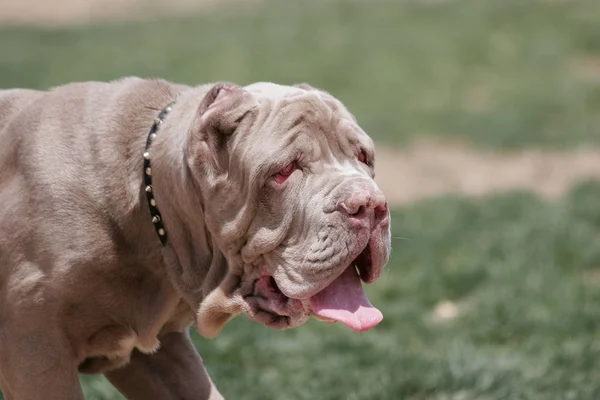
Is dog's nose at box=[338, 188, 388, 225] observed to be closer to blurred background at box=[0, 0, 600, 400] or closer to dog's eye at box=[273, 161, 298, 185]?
dog's eye at box=[273, 161, 298, 185]

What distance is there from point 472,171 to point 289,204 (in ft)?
26.6

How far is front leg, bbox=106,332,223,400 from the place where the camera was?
4.50m

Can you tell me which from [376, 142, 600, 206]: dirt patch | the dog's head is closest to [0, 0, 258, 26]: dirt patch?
[376, 142, 600, 206]: dirt patch

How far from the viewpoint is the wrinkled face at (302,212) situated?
3703 mm

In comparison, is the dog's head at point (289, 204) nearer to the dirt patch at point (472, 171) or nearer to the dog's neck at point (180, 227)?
the dog's neck at point (180, 227)

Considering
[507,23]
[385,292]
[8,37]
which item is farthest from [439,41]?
[385,292]

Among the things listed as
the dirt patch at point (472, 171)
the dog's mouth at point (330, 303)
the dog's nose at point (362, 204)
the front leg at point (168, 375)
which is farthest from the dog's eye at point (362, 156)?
the dirt patch at point (472, 171)

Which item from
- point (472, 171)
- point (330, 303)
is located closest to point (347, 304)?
point (330, 303)

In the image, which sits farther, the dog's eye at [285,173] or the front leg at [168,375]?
the front leg at [168,375]

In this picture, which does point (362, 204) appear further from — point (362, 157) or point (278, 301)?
point (278, 301)

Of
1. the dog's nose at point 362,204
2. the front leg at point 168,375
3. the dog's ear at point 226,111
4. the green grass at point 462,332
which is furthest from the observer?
the green grass at point 462,332

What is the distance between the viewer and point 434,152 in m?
12.4

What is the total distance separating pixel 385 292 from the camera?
7699 millimetres

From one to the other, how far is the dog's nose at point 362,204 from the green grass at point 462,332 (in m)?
2.36
